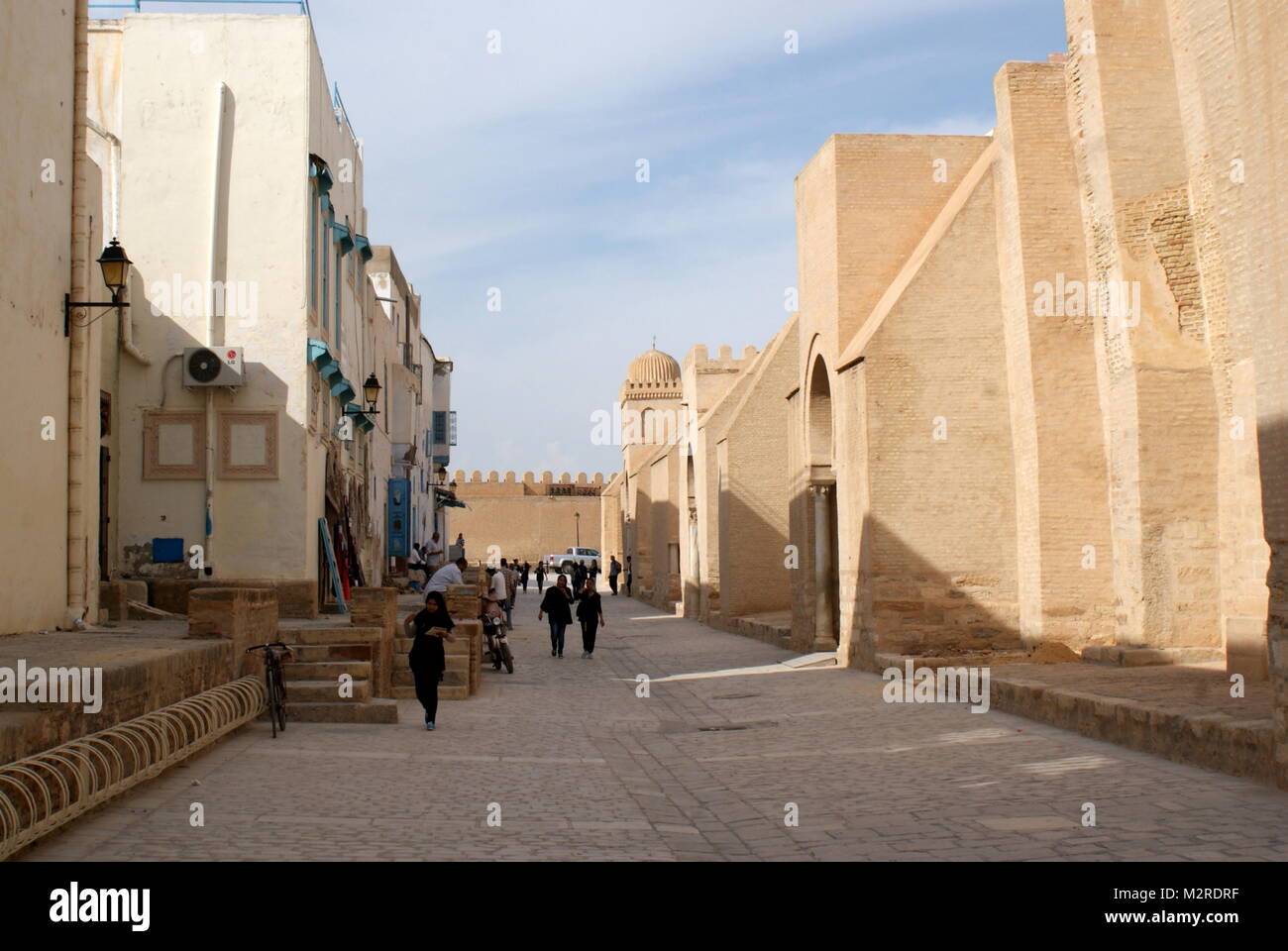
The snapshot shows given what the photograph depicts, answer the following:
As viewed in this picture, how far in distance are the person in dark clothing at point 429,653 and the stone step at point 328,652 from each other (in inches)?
48.4

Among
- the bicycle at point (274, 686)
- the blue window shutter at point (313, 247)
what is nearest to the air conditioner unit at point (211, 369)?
the blue window shutter at point (313, 247)

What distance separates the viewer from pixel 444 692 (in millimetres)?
15641

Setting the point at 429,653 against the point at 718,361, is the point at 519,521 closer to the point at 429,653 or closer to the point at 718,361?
the point at 718,361

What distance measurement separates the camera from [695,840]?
25.9ft

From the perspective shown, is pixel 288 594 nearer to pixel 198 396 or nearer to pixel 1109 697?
pixel 198 396

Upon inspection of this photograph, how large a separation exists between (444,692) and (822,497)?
885cm

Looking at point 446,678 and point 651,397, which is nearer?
point 446,678

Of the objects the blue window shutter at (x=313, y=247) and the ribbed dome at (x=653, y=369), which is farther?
the ribbed dome at (x=653, y=369)

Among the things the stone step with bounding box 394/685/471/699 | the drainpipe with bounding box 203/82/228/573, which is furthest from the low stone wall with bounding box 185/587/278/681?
the drainpipe with bounding box 203/82/228/573

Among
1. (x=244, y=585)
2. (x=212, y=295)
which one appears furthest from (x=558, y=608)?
(x=212, y=295)

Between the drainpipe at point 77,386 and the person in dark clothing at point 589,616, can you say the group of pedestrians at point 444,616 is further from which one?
the drainpipe at point 77,386

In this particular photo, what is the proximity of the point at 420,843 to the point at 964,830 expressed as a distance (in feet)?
10.1

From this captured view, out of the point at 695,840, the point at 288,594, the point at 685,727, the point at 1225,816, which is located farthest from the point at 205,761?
the point at 288,594

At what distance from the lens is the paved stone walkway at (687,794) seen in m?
7.20
